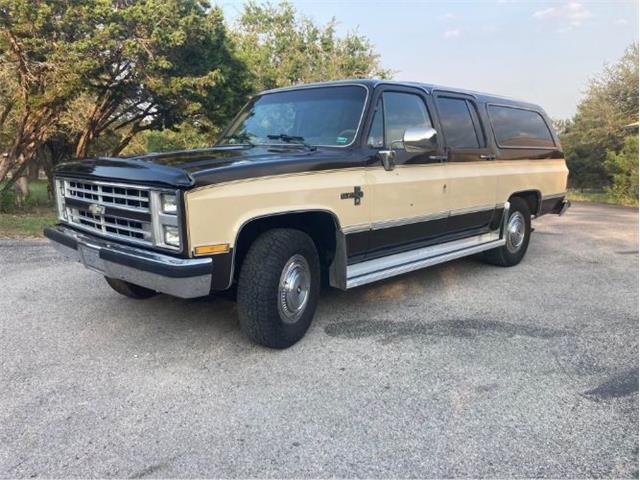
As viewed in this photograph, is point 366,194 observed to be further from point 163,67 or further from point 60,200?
point 163,67

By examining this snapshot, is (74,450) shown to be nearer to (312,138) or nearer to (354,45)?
(312,138)

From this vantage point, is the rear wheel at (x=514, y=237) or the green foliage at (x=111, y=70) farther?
the green foliage at (x=111, y=70)

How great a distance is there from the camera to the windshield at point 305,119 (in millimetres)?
4480

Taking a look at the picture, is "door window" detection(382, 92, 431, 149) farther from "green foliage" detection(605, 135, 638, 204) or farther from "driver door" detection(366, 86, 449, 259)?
"green foliage" detection(605, 135, 638, 204)

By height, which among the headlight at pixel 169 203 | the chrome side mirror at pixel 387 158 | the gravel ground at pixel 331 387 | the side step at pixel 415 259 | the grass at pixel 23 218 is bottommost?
the gravel ground at pixel 331 387

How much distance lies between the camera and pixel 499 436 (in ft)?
9.17

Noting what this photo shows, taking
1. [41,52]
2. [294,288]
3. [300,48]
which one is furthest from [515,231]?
[300,48]

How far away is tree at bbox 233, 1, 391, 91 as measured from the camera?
2320 cm

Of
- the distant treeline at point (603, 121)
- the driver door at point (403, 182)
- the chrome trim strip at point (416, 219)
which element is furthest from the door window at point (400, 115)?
the distant treeline at point (603, 121)

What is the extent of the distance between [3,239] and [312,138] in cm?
633

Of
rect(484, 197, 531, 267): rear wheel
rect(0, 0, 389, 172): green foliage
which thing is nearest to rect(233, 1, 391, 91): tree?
rect(0, 0, 389, 172): green foliage

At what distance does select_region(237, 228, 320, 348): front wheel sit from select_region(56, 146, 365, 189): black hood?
0.51 metres

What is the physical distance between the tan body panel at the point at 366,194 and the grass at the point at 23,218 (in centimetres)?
683

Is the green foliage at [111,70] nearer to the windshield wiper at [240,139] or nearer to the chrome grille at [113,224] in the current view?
the windshield wiper at [240,139]
